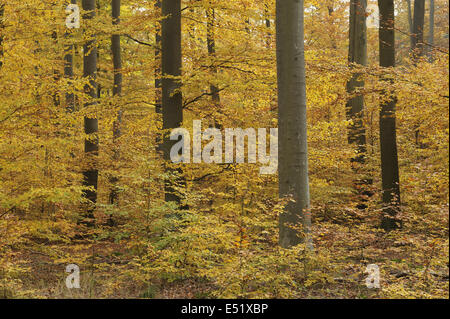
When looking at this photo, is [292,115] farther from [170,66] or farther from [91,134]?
[91,134]

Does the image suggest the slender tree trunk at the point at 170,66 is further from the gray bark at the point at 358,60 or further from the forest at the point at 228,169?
the gray bark at the point at 358,60

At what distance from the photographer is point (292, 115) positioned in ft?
22.4

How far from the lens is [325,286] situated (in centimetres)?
602

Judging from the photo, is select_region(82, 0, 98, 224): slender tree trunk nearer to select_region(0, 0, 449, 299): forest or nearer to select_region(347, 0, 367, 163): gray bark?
select_region(0, 0, 449, 299): forest

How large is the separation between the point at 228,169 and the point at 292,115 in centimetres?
418

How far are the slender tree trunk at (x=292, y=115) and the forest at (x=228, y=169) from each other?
2cm

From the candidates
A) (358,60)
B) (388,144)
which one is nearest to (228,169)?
(388,144)

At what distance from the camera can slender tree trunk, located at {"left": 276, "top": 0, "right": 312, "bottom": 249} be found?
6.80 m
